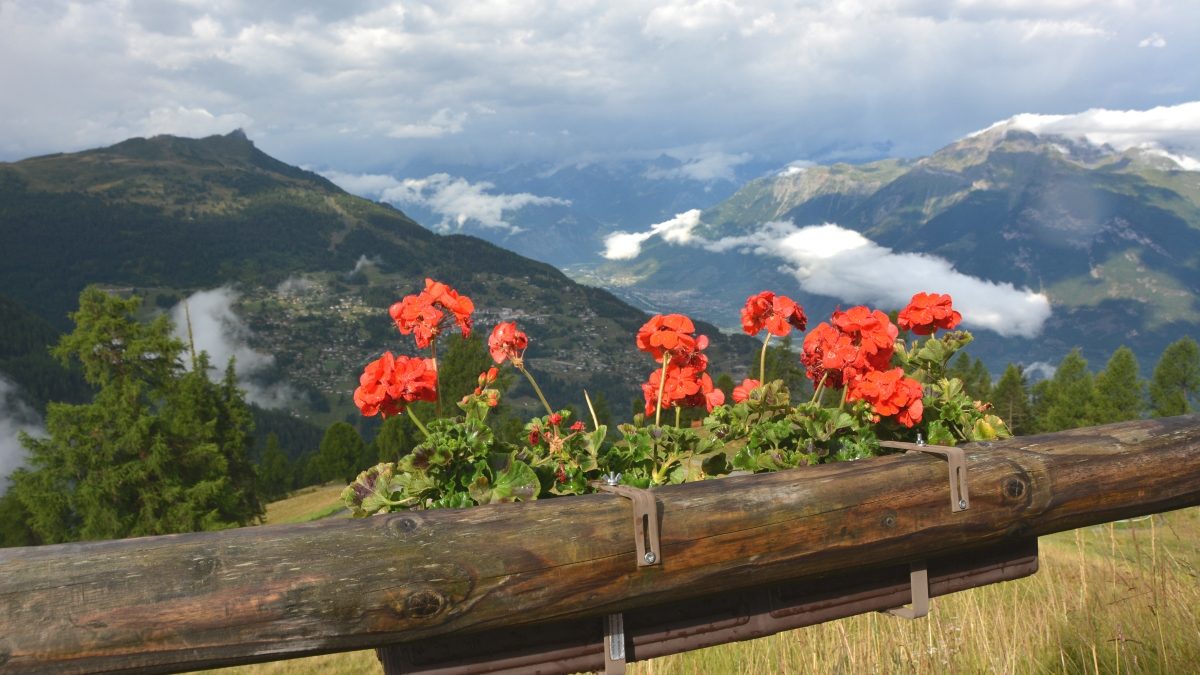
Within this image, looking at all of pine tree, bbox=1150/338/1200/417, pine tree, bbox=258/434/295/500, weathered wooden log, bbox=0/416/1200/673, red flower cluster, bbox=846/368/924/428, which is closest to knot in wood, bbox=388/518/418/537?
weathered wooden log, bbox=0/416/1200/673

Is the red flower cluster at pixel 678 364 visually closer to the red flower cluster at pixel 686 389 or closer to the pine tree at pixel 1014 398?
the red flower cluster at pixel 686 389

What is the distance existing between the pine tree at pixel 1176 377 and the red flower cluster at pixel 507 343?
230 ft

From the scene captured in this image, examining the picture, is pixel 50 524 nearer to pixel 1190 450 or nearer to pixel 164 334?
pixel 164 334

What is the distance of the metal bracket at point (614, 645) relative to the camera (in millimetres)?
2438

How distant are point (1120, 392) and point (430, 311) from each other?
68.2 metres

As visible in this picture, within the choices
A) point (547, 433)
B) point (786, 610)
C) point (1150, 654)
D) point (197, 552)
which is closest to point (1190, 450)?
point (1150, 654)

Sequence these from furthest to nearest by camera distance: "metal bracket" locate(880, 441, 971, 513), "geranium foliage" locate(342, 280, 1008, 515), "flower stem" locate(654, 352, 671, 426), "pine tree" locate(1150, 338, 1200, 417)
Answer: "pine tree" locate(1150, 338, 1200, 417) < "flower stem" locate(654, 352, 671, 426) < "metal bracket" locate(880, 441, 971, 513) < "geranium foliage" locate(342, 280, 1008, 515)

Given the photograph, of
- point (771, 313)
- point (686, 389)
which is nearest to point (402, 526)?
point (686, 389)

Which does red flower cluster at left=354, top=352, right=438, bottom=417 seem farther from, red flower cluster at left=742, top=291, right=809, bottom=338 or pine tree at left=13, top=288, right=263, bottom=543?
pine tree at left=13, top=288, right=263, bottom=543

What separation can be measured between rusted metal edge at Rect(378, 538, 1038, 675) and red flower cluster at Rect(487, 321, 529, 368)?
1.13 m

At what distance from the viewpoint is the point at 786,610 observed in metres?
2.71

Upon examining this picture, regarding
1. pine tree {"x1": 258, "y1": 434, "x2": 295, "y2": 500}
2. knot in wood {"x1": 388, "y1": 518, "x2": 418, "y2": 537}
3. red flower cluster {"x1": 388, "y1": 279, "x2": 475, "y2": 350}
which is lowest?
pine tree {"x1": 258, "y1": 434, "x2": 295, "y2": 500}

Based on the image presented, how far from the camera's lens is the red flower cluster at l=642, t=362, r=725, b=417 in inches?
133

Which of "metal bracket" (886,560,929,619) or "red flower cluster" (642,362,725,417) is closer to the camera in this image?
"metal bracket" (886,560,929,619)
